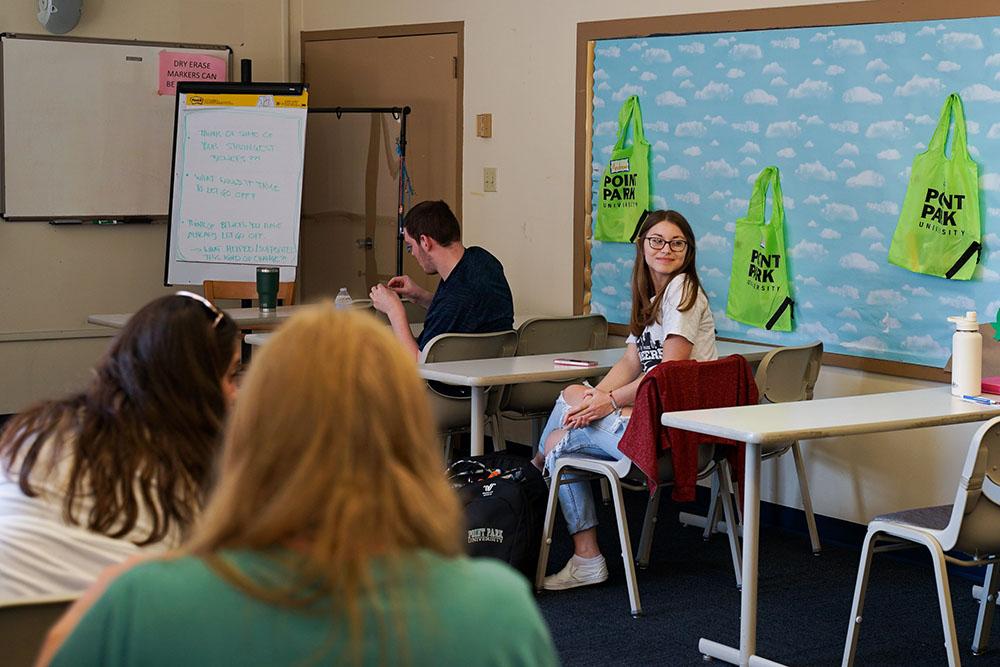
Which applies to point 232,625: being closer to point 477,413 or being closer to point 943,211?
point 477,413

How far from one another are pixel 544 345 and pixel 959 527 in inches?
78.1

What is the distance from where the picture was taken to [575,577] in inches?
141

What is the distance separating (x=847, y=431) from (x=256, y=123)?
12.2ft

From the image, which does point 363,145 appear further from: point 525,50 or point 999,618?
point 999,618

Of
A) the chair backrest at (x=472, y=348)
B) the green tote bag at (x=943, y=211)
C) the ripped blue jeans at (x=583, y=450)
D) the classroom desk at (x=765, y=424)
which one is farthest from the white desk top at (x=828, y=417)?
the chair backrest at (x=472, y=348)

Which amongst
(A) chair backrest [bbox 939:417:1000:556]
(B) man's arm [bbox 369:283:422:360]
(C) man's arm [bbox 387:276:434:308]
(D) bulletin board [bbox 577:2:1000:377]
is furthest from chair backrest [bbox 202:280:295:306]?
(A) chair backrest [bbox 939:417:1000:556]

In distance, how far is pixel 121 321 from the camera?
4.61m

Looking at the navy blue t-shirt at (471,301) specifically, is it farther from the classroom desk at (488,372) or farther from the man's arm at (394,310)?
the classroom desk at (488,372)

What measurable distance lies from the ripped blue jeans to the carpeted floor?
0.23 m

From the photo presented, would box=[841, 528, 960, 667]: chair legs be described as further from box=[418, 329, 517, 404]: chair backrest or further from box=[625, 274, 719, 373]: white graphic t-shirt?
box=[418, 329, 517, 404]: chair backrest

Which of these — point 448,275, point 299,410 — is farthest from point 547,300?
point 299,410

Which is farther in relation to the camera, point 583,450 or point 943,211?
point 943,211

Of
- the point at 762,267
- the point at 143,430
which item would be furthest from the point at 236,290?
the point at 143,430

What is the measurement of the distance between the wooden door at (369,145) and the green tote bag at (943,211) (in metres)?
2.41
